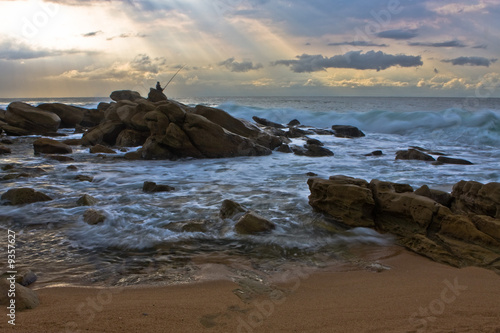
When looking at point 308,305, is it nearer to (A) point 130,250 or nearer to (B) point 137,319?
(B) point 137,319

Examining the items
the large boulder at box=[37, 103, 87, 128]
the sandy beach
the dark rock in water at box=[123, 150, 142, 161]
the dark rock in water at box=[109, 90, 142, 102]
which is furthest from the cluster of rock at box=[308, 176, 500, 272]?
the dark rock in water at box=[109, 90, 142, 102]

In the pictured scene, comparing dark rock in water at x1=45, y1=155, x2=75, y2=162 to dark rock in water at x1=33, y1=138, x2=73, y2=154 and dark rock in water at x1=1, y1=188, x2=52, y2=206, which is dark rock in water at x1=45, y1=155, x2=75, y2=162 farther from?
dark rock in water at x1=1, y1=188, x2=52, y2=206

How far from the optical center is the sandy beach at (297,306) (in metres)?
3.02

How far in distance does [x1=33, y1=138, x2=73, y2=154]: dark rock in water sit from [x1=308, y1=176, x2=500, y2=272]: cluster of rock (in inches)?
443

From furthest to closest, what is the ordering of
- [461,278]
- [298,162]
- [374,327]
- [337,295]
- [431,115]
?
[431,115] → [298,162] → [461,278] → [337,295] → [374,327]

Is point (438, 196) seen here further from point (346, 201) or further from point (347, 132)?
point (347, 132)

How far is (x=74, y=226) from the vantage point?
19.7ft

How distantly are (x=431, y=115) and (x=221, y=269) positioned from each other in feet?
99.7

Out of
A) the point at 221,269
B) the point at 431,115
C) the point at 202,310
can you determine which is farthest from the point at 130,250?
the point at 431,115

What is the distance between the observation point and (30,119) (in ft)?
70.2

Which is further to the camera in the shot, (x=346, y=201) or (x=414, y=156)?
(x=414, y=156)

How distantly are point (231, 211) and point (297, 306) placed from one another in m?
3.07

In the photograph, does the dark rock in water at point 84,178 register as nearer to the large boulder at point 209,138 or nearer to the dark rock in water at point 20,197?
the dark rock in water at point 20,197

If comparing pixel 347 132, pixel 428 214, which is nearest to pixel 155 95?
pixel 347 132
